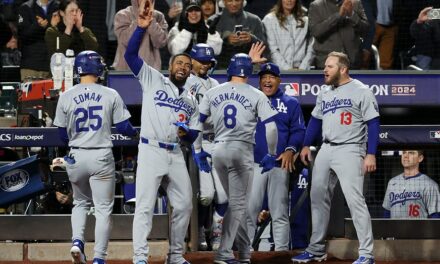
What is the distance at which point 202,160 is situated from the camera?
27.6ft

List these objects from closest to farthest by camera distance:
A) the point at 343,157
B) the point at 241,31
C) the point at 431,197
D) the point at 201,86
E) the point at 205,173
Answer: the point at 343,157 < the point at 205,173 < the point at 201,86 < the point at 431,197 < the point at 241,31

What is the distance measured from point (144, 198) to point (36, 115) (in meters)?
2.90

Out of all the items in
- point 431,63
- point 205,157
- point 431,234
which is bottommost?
point 431,234

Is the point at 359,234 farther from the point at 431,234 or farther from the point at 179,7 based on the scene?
the point at 179,7

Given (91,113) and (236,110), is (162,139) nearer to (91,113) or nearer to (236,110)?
(91,113)

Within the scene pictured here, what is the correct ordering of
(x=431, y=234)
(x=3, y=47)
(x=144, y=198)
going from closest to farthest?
1. (x=144, y=198)
2. (x=431, y=234)
3. (x=3, y=47)

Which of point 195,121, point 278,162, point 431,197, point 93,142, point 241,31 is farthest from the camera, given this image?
point 241,31

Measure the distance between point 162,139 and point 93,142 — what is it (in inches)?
22.5

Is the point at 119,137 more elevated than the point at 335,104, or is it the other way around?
the point at 335,104

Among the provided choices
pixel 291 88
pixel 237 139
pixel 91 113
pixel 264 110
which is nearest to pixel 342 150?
pixel 264 110

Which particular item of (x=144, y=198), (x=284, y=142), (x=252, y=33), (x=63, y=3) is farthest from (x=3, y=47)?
(x=144, y=198)

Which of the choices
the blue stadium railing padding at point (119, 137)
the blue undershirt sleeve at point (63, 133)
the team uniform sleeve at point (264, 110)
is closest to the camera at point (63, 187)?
the blue stadium railing padding at point (119, 137)

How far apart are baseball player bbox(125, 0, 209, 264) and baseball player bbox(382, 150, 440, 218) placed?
9.07ft

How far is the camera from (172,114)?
805cm
